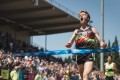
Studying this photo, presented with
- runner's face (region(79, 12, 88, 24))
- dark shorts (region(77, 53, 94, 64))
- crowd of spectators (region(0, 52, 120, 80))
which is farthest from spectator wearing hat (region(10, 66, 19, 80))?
runner's face (region(79, 12, 88, 24))

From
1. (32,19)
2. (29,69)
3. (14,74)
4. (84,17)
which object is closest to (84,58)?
(84,17)

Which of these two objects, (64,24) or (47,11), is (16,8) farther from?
(64,24)

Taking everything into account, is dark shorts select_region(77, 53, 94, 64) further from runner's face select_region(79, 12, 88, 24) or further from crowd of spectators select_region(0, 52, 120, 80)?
crowd of spectators select_region(0, 52, 120, 80)

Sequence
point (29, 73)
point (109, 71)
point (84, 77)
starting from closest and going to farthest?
point (84, 77) < point (109, 71) < point (29, 73)

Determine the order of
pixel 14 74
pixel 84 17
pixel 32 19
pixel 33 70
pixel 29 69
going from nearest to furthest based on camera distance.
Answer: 1. pixel 84 17
2. pixel 14 74
3. pixel 29 69
4. pixel 33 70
5. pixel 32 19

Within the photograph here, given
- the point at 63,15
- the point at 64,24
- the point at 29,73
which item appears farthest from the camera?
the point at 64,24

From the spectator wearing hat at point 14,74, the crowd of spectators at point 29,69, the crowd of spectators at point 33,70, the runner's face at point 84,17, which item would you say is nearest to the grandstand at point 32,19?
the crowd of spectators at point 29,69

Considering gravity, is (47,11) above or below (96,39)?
above

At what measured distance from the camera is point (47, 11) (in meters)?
42.5

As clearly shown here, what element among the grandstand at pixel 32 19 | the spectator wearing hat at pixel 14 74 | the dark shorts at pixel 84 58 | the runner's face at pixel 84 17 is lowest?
the spectator wearing hat at pixel 14 74

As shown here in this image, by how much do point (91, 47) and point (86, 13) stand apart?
85 cm

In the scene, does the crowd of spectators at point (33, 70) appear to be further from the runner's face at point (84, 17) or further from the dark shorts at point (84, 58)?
the runner's face at point (84, 17)

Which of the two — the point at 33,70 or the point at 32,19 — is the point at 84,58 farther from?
the point at 32,19

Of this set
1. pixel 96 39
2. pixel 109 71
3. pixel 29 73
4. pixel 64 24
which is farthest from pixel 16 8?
pixel 96 39
